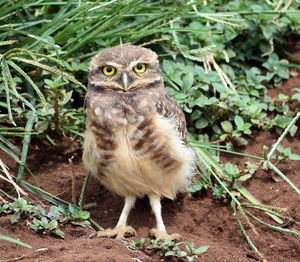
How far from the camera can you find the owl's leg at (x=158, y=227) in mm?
3682

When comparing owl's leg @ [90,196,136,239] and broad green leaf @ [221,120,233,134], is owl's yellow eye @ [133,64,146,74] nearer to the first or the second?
owl's leg @ [90,196,136,239]

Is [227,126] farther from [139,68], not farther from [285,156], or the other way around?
[139,68]

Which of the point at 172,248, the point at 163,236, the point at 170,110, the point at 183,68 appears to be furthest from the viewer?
the point at 183,68

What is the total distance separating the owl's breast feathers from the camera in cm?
366

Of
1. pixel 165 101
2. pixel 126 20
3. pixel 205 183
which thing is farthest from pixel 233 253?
pixel 126 20

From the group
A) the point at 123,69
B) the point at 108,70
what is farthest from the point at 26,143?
the point at 123,69

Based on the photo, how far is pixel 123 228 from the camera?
3.81m

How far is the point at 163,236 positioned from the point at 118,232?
0.35 m

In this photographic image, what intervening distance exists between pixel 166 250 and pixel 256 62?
3109mm

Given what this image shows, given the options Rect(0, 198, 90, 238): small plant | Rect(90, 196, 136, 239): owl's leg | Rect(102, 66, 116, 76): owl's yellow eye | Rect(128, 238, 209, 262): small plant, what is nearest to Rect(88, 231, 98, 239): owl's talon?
Rect(90, 196, 136, 239): owl's leg

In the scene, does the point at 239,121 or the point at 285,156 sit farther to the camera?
the point at 239,121

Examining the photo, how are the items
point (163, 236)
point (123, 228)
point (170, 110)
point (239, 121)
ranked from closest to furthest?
1. point (163, 236)
2. point (123, 228)
3. point (170, 110)
4. point (239, 121)

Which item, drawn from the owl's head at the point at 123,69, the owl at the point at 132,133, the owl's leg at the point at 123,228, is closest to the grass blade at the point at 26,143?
the owl at the point at 132,133

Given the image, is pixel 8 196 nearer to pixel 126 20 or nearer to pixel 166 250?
pixel 166 250
